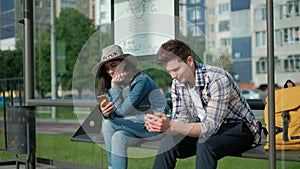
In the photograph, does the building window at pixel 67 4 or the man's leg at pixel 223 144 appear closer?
the man's leg at pixel 223 144

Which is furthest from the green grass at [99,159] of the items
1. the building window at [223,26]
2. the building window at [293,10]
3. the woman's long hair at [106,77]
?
the building window at [223,26]

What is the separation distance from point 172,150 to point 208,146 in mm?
349

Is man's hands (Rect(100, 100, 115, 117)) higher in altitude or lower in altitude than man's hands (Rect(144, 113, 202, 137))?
higher

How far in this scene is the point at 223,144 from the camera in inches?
126

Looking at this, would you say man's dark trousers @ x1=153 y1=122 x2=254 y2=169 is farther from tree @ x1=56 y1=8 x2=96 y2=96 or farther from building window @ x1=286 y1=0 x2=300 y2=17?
tree @ x1=56 y1=8 x2=96 y2=96

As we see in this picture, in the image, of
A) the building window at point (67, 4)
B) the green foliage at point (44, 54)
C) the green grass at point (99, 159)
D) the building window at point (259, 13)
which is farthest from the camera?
the building window at point (67, 4)

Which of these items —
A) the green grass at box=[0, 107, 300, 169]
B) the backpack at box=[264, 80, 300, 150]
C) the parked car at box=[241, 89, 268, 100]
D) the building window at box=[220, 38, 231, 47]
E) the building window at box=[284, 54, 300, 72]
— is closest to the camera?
the backpack at box=[264, 80, 300, 150]

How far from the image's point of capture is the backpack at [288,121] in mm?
3303

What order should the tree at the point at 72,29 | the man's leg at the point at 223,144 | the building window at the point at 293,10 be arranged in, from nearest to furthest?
the man's leg at the point at 223,144 → the building window at the point at 293,10 → the tree at the point at 72,29

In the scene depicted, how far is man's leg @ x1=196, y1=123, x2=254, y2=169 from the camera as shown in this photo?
10.3ft

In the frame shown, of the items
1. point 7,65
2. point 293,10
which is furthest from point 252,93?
point 7,65

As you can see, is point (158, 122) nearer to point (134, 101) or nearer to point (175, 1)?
point (134, 101)

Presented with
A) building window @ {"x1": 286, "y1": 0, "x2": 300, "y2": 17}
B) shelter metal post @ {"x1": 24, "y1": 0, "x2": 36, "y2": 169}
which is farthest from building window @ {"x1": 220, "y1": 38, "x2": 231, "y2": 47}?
shelter metal post @ {"x1": 24, "y1": 0, "x2": 36, "y2": 169}

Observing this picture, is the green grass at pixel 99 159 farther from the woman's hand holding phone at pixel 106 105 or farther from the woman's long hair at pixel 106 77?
the woman's long hair at pixel 106 77
